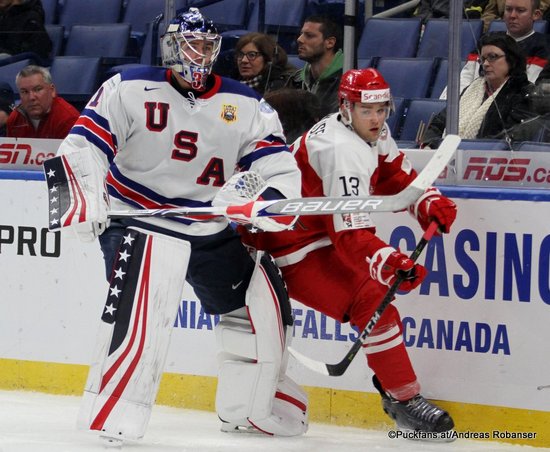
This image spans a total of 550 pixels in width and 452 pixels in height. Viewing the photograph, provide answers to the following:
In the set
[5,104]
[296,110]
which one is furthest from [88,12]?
[296,110]

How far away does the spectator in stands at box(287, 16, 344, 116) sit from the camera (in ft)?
13.5

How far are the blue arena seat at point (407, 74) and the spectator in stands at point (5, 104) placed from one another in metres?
1.34

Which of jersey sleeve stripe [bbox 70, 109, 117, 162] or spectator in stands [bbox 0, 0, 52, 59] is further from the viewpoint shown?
spectator in stands [bbox 0, 0, 52, 59]

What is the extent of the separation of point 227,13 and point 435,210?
140cm

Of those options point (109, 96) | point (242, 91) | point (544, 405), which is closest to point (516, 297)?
point (544, 405)

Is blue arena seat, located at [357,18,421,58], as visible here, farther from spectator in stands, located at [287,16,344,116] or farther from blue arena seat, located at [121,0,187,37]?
blue arena seat, located at [121,0,187,37]

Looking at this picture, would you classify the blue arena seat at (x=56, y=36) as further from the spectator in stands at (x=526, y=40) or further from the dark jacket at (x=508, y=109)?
the dark jacket at (x=508, y=109)

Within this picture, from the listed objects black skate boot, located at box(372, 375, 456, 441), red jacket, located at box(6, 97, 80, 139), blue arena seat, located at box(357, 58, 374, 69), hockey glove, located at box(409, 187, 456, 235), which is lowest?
black skate boot, located at box(372, 375, 456, 441)

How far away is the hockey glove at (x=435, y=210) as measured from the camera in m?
3.49

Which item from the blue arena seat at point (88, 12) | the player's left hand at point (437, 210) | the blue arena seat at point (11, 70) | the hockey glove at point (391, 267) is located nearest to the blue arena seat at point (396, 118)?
the player's left hand at point (437, 210)

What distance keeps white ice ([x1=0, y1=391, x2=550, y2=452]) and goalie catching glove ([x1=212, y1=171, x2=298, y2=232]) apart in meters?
0.67

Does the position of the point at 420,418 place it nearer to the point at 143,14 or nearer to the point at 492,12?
the point at 492,12

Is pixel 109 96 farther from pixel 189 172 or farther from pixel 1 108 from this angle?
pixel 1 108

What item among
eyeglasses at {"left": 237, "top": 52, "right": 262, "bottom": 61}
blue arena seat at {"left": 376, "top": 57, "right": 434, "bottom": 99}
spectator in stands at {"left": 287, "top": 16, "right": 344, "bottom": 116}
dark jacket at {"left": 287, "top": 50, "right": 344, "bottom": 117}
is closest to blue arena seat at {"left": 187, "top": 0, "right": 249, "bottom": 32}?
eyeglasses at {"left": 237, "top": 52, "right": 262, "bottom": 61}
